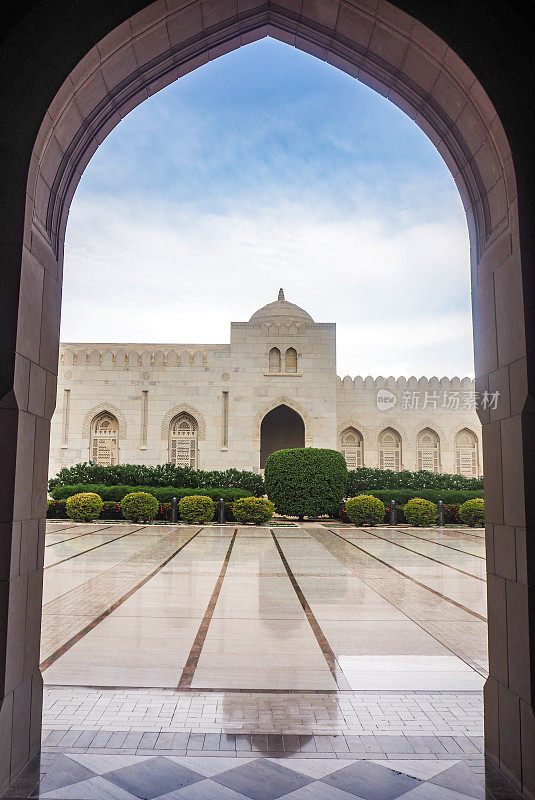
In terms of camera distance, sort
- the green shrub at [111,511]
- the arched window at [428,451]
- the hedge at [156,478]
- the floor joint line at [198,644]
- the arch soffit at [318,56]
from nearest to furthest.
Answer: the arch soffit at [318,56]
the floor joint line at [198,644]
the green shrub at [111,511]
the hedge at [156,478]
the arched window at [428,451]

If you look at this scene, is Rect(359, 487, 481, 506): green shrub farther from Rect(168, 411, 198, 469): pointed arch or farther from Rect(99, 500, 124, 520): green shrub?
Rect(99, 500, 124, 520): green shrub

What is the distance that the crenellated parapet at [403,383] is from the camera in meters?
24.9

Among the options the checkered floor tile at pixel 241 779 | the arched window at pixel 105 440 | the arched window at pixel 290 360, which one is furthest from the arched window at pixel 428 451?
the checkered floor tile at pixel 241 779

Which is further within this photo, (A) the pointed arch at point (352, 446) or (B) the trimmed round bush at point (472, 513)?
(A) the pointed arch at point (352, 446)

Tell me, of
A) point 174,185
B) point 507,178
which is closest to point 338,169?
point 174,185

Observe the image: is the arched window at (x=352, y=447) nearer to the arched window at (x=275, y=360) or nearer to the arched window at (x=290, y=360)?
the arched window at (x=290, y=360)

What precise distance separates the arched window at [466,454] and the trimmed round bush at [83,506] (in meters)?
14.3

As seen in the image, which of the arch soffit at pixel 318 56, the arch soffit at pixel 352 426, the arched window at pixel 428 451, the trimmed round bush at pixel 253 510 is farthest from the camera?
the arched window at pixel 428 451

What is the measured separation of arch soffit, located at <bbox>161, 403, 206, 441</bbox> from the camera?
23062mm

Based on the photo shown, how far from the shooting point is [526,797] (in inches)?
106

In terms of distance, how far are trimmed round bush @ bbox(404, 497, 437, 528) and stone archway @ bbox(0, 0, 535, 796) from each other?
15189 millimetres

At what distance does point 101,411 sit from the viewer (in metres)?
23.1

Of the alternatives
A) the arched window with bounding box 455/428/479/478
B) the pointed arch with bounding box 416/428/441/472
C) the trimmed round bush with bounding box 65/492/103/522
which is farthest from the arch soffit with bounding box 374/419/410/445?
the trimmed round bush with bounding box 65/492/103/522

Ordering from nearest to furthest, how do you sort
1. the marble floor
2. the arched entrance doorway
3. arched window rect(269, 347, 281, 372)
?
the marble floor, arched window rect(269, 347, 281, 372), the arched entrance doorway
